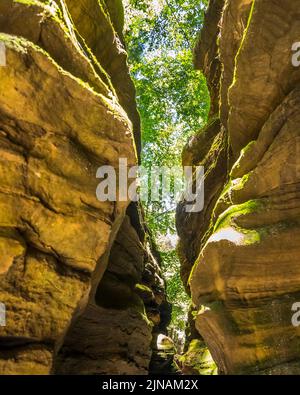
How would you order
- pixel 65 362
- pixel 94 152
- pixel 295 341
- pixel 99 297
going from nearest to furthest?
pixel 295 341, pixel 94 152, pixel 65 362, pixel 99 297

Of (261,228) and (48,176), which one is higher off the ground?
(48,176)

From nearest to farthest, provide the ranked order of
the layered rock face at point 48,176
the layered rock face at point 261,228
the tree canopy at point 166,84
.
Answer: the layered rock face at point 261,228, the layered rock face at point 48,176, the tree canopy at point 166,84

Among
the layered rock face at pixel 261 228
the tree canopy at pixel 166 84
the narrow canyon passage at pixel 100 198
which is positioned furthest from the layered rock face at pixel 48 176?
the tree canopy at pixel 166 84

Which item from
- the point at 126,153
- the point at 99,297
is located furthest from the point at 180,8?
the point at 99,297

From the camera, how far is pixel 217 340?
7.59 m

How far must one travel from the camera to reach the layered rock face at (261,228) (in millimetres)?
6719

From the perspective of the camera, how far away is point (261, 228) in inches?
279

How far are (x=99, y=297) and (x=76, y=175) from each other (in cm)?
514

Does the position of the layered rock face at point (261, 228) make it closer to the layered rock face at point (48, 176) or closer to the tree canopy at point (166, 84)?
the layered rock face at point (48, 176)

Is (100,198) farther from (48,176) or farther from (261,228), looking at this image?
(261,228)

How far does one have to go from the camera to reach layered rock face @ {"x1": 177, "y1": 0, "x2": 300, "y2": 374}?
6.72 m

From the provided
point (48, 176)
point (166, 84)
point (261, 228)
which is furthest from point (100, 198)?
point (166, 84)

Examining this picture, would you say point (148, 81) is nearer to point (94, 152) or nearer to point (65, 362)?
point (94, 152)

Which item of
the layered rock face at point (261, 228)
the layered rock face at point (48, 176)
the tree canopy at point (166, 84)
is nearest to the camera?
the layered rock face at point (261, 228)
